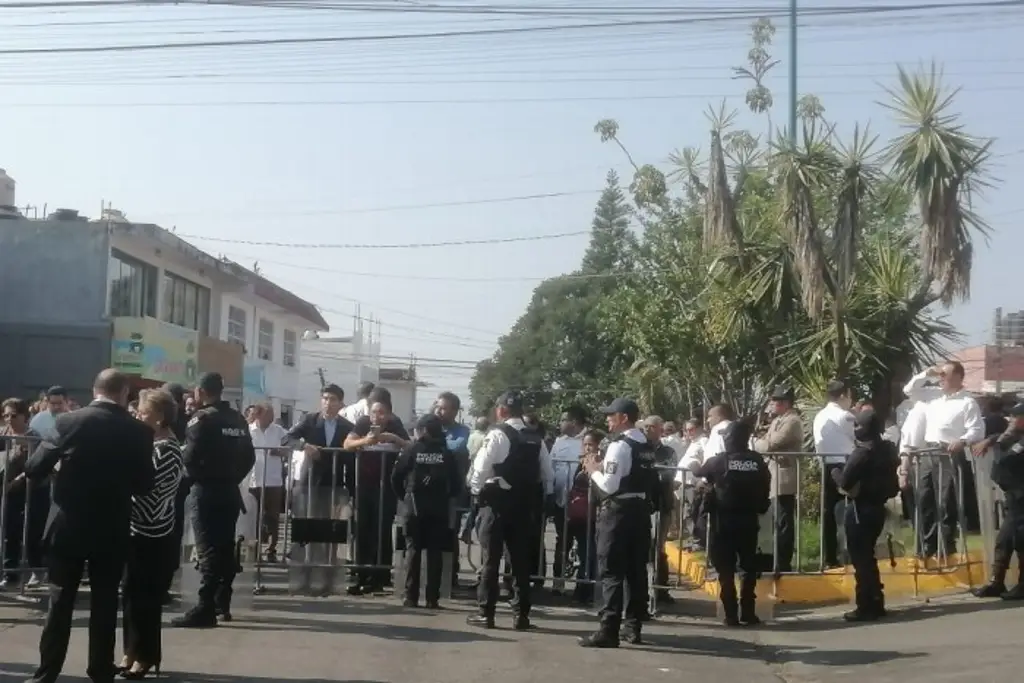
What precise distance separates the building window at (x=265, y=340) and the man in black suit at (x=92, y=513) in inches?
1341

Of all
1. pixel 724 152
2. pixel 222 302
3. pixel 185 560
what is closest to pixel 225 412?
pixel 185 560

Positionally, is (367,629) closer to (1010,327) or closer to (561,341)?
(561,341)

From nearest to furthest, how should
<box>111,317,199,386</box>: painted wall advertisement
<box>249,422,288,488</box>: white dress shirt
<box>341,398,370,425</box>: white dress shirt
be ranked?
<box>249,422,288,488</box>: white dress shirt < <box>341,398,370,425</box>: white dress shirt < <box>111,317,199,386</box>: painted wall advertisement

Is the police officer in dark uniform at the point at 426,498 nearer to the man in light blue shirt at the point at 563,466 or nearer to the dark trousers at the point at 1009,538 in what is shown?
the man in light blue shirt at the point at 563,466

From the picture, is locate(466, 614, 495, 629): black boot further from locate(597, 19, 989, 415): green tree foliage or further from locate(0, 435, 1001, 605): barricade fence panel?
locate(597, 19, 989, 415): green tree foliage

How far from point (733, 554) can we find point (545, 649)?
2071mm

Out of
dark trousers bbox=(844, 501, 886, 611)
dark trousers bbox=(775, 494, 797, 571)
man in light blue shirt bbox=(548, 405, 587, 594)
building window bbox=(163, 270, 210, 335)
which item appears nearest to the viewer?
dark trousers bbox=(844, 501, 886, 611)

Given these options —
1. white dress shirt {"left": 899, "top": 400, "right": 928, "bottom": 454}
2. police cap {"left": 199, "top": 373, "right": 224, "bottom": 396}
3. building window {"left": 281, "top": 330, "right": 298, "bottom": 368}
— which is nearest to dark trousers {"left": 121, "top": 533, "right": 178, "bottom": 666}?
police cap {"left": 199, "top": 373, "right": 224, "bottom": 396}

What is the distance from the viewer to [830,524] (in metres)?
13.6

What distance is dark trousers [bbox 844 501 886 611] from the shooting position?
12062 mm

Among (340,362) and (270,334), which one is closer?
(270,334)

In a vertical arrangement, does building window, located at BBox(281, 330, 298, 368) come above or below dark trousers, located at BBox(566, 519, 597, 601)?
above


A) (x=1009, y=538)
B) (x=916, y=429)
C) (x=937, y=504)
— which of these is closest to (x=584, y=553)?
(x=937, y=504)

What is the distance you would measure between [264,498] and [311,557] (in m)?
1.00
